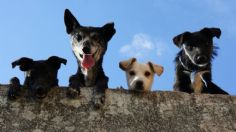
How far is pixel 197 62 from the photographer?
23.1 ft

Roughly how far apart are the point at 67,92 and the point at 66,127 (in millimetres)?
478

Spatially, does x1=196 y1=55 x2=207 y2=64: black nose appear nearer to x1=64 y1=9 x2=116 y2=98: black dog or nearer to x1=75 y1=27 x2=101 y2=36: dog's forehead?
x1=64 y1=9 x2=116 y2=98: black dog

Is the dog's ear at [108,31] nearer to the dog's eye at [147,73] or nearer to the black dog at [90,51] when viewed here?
the black dog at [90,51]

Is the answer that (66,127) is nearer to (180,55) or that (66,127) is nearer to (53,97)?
(53,97)

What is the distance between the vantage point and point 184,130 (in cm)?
585

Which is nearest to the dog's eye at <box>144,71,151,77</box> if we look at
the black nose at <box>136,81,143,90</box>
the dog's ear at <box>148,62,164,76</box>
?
the dog's ear at <box>148,62,164,76</box>

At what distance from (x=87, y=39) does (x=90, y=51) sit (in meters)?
0.24

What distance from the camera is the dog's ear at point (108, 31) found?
7015 millimetres

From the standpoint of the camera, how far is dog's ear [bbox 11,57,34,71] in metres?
6.46

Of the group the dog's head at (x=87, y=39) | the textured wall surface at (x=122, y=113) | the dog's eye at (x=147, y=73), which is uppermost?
the dog's head at (x=87, y=39)

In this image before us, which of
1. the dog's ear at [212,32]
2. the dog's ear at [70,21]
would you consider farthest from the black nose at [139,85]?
the dog's ear at [212,32]

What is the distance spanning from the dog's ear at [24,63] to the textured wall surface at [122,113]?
1.65ft

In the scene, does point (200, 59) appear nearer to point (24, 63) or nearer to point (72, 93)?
point (72, 93)

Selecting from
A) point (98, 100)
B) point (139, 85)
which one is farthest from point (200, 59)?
point (98, 100)
